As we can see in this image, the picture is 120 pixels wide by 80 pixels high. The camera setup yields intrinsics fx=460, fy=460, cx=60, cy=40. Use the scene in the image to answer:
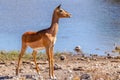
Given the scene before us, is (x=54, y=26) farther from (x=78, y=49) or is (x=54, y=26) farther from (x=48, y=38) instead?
(x=78, y=49)

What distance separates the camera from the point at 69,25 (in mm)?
25859

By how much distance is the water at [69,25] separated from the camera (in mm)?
19594

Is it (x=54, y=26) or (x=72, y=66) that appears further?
(x=72, y=66)

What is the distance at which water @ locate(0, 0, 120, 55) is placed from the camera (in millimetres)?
19594

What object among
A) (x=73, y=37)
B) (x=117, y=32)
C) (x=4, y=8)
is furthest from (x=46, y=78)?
(x=4, y=8)

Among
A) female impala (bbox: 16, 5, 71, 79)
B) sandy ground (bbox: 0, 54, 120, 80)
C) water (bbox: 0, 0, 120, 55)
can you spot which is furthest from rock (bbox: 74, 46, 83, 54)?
female impala (bbox: 16, 5, 71, 79)

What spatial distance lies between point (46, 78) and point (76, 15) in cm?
2057

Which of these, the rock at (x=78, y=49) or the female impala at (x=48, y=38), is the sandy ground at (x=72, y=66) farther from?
the rock at (x=78, y=49)

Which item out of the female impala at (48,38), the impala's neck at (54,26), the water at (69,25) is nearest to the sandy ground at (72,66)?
the female impala at (48,38)

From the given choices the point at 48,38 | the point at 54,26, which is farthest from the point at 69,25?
the point at 48,38

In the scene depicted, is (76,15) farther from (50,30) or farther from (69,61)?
(50,30)

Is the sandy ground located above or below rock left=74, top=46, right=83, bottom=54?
above

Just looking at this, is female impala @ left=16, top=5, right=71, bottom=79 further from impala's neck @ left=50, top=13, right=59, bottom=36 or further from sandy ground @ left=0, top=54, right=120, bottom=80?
sandy ground @ left=0, top=54, right=120, bottom=80

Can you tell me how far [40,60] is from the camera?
14711 millimetres
